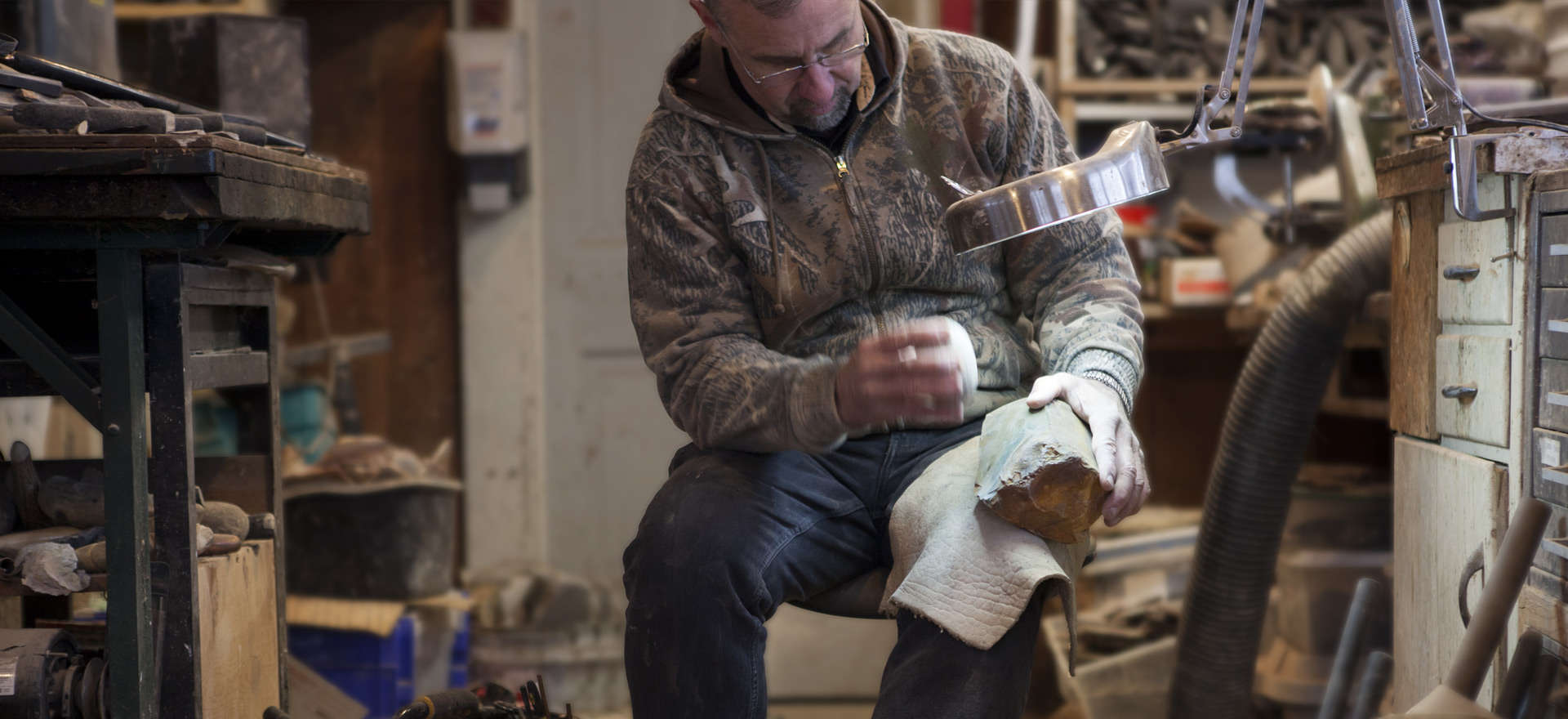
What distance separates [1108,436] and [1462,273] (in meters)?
0.57

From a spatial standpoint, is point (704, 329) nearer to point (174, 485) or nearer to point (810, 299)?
point (810, 299)

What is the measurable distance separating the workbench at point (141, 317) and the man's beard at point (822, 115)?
0.70 m

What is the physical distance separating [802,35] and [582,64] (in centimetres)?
258

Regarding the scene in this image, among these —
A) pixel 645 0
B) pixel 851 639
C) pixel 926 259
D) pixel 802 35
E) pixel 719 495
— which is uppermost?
pixel 645 0

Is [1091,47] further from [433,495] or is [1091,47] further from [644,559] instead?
[644,559]

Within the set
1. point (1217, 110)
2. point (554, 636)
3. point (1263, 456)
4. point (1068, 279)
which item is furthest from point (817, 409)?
point (554, 636)

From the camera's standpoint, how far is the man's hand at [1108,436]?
139cm

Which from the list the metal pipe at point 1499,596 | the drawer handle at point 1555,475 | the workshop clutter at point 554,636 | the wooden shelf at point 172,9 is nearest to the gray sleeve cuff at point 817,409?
the metal pipe at point 1499,596

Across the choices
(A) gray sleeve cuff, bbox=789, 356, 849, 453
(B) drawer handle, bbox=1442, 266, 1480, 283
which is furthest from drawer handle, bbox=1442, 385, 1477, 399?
(A) gray sleeve cuff, bbox=789, 356, 849, 453

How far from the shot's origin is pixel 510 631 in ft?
11.1

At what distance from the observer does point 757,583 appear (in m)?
1.49

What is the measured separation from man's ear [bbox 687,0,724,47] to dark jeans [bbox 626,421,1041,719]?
564 mm

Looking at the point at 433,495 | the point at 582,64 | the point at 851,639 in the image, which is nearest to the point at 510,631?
the point at 433,495

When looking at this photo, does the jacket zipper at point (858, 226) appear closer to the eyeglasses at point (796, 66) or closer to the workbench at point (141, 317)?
the eyeglasses at point (796, 66)
